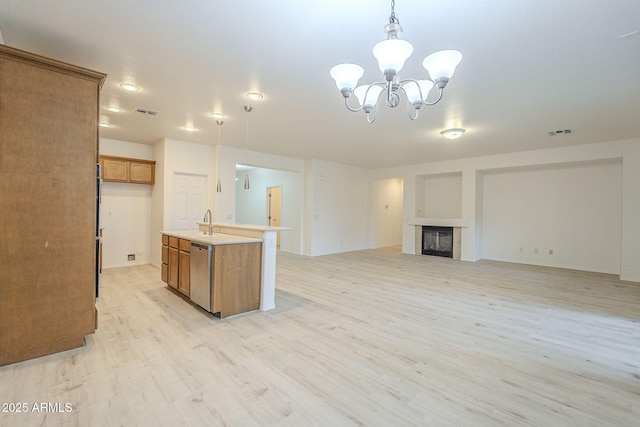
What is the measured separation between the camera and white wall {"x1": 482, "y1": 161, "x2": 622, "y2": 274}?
241 inches

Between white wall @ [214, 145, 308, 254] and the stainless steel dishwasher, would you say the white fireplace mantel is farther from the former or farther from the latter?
the stainless steel dishwasher

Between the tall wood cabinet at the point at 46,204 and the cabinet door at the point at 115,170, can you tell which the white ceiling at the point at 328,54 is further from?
the cabinet door at the point at 115,170

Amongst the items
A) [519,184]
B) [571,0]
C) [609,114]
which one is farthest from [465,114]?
[519,184]

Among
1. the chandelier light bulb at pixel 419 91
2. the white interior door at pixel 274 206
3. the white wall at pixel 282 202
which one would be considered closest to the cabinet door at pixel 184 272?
the chandelier light bulb at pixel 419 91

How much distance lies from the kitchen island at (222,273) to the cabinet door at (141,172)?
2900 mm

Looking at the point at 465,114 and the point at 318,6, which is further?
the point at 465,114

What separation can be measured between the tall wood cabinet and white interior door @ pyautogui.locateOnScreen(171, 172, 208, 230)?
3452 millimetres

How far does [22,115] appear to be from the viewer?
87.9 inches

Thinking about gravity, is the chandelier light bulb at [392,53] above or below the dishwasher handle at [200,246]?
above

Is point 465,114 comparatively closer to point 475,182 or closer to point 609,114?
point 609,114

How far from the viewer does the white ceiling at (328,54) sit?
200 centimetres

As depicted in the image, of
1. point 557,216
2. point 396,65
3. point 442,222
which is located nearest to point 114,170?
point 396,65

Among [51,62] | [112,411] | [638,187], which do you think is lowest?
[112,411]

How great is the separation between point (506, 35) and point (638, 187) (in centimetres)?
534
